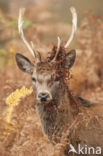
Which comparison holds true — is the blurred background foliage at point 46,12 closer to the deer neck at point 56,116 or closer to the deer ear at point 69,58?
the deer ear at point 69,58

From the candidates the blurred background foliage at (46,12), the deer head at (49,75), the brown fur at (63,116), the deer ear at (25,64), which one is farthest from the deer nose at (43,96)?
the blurred background foliage at (46,12)

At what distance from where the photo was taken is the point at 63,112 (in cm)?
550

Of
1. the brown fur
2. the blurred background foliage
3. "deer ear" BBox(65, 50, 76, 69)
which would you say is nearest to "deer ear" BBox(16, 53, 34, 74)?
the brown fur

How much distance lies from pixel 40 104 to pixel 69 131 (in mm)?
601

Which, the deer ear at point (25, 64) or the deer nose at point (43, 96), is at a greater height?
the deer ear at point (25, 64)

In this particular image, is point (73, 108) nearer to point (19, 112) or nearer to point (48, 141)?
point (48, 141)

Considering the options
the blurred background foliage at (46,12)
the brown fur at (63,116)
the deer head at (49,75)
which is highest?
the blurred background foliage at (46,12)

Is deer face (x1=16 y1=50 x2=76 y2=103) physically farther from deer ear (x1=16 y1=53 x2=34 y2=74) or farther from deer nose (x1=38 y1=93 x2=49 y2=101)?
deer ear (x1=16 y1=53 x2=34 y2=74)

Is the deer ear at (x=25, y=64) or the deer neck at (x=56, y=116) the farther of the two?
the deer ear at (x=25, y=64)

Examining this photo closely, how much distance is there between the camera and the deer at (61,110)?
5.34 m

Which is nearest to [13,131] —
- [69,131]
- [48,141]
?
[48,141]

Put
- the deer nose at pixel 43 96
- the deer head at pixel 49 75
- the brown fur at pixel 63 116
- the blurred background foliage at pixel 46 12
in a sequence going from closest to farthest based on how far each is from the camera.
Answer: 1. the deer nose at pixel 43 96
2. the deer head at pixel 49 75
3. the brown fur at pixel 63 116
4. the blurred background foliage at pixel 46 12

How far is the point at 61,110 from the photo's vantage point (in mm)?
5480

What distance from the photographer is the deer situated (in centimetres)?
534
